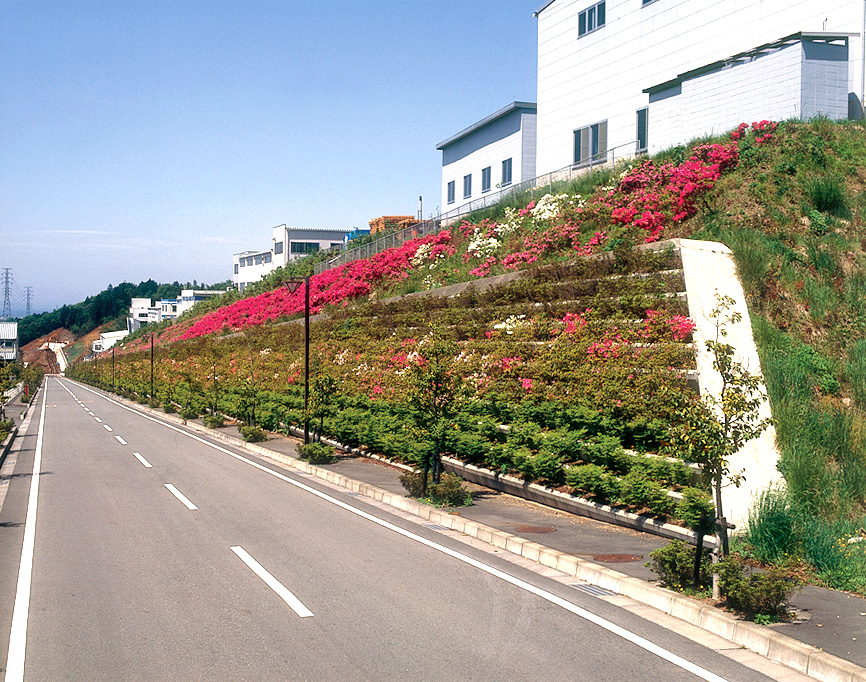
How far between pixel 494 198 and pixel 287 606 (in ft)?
109

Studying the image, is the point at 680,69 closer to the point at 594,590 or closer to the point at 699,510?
the point at 699,510

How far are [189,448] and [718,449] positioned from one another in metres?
20.7

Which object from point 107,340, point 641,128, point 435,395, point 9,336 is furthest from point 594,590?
point 9,336

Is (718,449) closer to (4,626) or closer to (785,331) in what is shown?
(4,626)

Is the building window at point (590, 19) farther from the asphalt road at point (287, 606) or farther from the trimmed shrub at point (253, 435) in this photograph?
the asphalt road at point (287, 606)

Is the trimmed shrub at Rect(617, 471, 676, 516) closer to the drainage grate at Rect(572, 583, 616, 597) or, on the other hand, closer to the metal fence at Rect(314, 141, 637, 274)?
the drainage grate at Rect(572, 583, 616, 597)

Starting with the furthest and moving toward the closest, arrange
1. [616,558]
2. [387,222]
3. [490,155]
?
[387,222] < [490,155] < [616,558]

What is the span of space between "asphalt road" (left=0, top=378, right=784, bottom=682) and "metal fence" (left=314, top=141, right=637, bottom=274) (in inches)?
844

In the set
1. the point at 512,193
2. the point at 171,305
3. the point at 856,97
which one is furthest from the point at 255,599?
the point at 171,305

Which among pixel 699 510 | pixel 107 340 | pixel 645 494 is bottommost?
pixel 645 494

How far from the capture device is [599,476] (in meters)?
11.5

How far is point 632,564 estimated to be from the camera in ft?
29.0

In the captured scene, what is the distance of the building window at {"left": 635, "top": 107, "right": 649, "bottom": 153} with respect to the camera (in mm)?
29781

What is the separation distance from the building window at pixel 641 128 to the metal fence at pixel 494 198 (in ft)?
0.93
